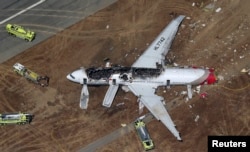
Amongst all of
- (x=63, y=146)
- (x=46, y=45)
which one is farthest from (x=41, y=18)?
(x=63, y=146)

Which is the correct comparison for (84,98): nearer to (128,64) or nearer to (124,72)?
(124,72)

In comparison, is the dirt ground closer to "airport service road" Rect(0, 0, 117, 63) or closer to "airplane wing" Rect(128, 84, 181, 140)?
"airport service road" Rect(0, 0, 117, 63)

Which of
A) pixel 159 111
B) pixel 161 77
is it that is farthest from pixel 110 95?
pixel 161 77

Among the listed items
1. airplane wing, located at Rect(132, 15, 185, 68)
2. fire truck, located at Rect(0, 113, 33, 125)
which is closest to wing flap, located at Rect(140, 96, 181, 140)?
airplane wing, located at Rect(132, 15, 185, 68)

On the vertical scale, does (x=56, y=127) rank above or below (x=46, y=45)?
below

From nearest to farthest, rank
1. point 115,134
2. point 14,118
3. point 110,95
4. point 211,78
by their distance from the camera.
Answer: point 115,134 < point 14,118 < point 110,95 < point 211,78

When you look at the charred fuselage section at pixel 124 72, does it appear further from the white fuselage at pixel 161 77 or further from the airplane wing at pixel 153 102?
the airplane wing at pixel 153 102

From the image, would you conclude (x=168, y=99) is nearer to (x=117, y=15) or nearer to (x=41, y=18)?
(x=117, y=15)
